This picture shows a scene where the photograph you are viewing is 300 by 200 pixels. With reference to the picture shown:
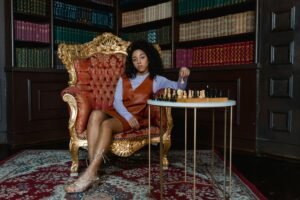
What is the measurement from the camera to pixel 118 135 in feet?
6.95

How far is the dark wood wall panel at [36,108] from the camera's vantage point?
3.34m

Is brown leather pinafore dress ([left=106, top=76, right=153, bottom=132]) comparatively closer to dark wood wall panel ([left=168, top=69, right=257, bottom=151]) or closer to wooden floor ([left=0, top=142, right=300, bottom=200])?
wooden floor ([left=0, top=142, right=300, bottom=200])

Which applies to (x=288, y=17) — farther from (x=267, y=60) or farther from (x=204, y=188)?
(x=204, y=188)

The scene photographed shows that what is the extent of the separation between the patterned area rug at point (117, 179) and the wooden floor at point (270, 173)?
0.37 ft

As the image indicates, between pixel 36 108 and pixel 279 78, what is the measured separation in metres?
2.53

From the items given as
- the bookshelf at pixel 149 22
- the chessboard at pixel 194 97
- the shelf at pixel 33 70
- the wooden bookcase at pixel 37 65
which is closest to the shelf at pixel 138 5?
the bookshelf at pixel 149 22

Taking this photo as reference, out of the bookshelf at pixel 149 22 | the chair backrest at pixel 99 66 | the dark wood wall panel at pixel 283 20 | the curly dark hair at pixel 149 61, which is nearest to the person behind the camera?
the curly dark hair at pixel 149 61

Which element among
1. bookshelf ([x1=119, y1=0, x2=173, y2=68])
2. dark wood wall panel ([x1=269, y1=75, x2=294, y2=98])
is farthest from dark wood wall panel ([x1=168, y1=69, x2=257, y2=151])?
bookshelf ([x1=119, y1=0, x2=173, y2=68])

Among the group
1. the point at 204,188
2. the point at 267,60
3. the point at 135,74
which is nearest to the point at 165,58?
the point at 267,60

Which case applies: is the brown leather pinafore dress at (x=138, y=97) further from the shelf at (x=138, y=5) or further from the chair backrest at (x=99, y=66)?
the shelf at (x=138, y=5)

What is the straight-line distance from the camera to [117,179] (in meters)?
2.12

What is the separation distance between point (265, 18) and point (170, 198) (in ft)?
6.53

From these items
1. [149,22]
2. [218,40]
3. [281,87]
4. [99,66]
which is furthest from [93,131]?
[149,22]

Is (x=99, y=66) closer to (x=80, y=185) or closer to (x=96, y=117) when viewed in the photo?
(x=96, y=117)
